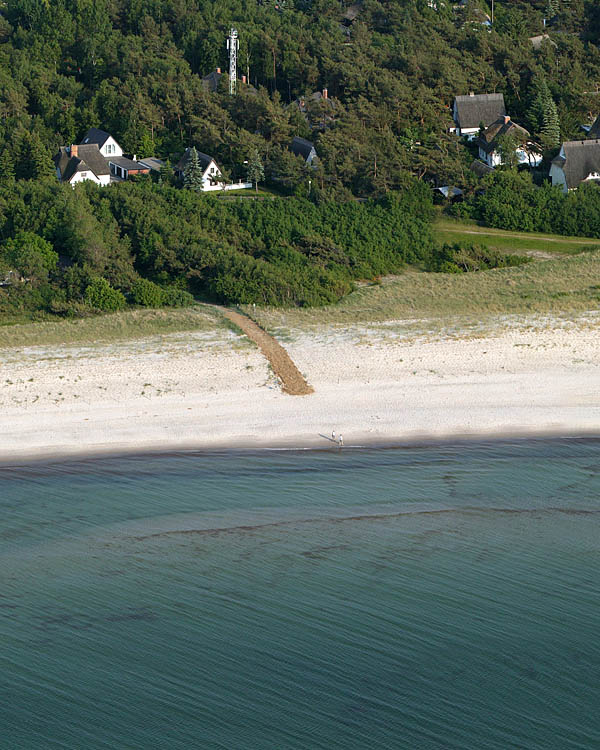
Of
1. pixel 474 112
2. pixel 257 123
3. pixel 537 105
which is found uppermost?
pixel 537 105

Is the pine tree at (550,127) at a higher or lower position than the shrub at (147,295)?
higher

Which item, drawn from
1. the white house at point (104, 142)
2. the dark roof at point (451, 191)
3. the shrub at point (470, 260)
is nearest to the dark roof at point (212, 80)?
the white house at point (104, 142)

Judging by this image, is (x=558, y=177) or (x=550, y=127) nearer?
(x=558, y=177)

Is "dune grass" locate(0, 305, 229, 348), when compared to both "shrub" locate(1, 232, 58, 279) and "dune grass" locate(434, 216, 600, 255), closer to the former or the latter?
"shrub" locate(1, 232, 58, 279)

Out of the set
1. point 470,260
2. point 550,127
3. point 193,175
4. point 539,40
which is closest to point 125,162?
point 193,175

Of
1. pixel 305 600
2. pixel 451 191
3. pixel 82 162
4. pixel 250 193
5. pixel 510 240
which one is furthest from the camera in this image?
pixel 451 191

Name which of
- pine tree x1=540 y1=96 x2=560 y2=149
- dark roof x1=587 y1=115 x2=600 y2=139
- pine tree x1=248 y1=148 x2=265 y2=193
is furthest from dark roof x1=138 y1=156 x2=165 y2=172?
dark roof x1=587 y1=115 x2=600 y2=139

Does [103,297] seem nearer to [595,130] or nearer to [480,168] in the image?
[480,168]

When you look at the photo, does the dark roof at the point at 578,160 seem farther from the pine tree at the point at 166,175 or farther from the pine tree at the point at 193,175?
the pine tree at the point at 166,175

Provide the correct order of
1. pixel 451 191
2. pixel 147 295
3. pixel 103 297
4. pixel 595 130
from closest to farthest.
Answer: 1. pixel 103 297
2. pixel 147 295
3. pixel 451 191
4. pixel 595 130
